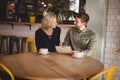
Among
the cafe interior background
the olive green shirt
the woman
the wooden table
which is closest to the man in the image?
the olive green shirt

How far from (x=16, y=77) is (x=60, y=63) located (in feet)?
2.02

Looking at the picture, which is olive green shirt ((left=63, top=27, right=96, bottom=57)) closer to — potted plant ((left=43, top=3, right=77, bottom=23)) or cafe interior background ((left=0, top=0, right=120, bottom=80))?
cafe interior background ((left=0, top=0, right=120, bottom=80))

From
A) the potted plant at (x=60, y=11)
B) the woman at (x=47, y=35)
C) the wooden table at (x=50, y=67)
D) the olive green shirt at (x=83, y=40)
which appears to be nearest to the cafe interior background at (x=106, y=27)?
the olive green shirt at (x=83, y=40)

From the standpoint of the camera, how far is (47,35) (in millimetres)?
3453

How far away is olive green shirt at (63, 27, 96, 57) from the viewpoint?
3.28 m

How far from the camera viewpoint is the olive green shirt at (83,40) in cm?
328

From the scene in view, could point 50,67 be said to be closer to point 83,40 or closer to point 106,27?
point 83,40

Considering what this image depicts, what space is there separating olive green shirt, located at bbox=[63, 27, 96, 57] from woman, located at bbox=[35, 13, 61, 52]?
266 mm

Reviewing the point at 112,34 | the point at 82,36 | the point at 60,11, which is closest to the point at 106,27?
the point at 112,34

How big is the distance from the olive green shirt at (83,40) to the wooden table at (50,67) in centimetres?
49

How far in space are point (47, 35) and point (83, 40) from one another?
0.55m

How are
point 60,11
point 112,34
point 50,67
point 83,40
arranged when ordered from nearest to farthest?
1. point 50,67
2. point 83,40
3. point 112,34
4. point 60,11

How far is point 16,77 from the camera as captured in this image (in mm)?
2051

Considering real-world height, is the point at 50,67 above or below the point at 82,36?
below
